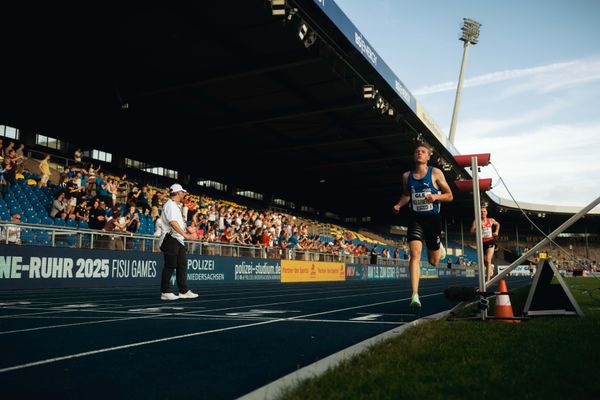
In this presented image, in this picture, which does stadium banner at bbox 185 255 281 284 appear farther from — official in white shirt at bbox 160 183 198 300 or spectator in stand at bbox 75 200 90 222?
official in white shirt at bbox 160 183 198 300

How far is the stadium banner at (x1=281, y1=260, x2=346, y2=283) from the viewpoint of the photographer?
74.7 feet

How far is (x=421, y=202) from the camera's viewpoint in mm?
6617

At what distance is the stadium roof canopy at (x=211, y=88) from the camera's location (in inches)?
602

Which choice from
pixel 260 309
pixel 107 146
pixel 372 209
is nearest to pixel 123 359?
pixel 260 309

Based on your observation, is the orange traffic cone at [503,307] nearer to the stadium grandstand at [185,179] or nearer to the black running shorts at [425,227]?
the stadium grandstand at [185,179]

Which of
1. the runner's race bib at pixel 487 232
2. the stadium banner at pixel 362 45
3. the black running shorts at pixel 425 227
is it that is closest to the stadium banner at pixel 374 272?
the stadium banner at pixel 362 45

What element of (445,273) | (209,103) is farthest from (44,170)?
(445,273)

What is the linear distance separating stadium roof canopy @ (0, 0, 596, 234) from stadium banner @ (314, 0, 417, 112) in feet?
0.20

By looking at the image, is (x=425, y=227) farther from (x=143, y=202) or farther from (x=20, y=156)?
(x=143, y=202)

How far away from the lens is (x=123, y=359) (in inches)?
140

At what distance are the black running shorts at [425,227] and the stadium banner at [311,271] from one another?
16107mm

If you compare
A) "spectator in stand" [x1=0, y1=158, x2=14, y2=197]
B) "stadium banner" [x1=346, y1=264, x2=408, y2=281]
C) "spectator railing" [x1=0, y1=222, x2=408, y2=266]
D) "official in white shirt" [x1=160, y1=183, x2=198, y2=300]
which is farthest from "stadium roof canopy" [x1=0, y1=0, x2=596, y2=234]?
"official in white shirt" [x1=160, y1=183, x2=198, y2=300]

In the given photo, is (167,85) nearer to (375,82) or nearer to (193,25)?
(193,25)

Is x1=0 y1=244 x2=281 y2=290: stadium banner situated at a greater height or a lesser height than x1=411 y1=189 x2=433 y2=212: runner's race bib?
lesser
